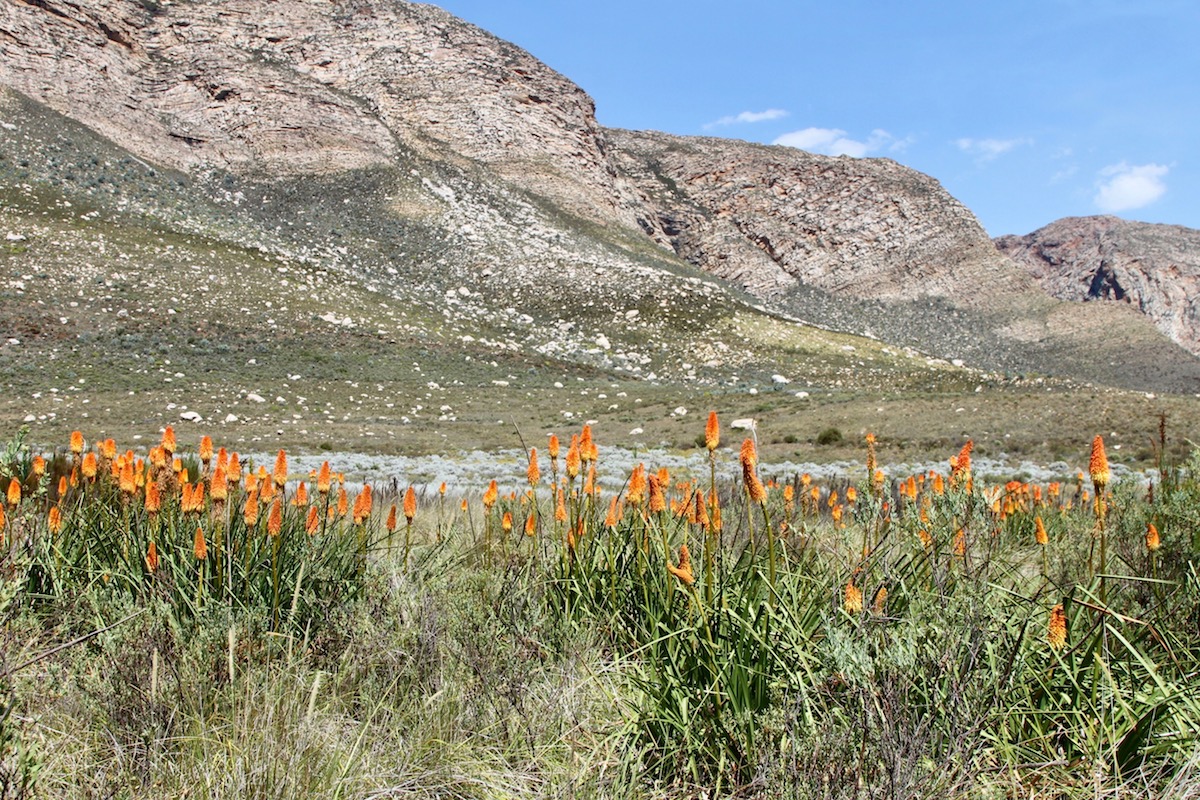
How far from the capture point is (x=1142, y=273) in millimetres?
103938

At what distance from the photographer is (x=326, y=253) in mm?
38969

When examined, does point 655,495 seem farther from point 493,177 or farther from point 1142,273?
point 1142,273

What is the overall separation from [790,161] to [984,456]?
67136mm

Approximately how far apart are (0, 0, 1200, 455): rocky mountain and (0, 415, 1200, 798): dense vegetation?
574 inches

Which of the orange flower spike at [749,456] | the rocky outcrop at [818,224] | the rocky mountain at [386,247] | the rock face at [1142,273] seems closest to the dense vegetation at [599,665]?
the orange flower spike at [749,456]

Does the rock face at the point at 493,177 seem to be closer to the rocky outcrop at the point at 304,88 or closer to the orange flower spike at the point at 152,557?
the rocky outcrop at the point at 304,88

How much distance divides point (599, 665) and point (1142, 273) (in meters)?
123

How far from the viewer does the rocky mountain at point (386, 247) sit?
27.9 m

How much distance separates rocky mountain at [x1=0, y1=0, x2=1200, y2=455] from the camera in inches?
1098

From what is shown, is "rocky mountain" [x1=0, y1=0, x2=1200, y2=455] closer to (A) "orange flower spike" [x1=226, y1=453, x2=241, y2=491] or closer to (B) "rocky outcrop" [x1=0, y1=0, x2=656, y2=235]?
(B) "rocky outcrop" [x1=0, y1=0, x2=656, y2=235]

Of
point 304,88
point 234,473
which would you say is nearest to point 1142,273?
point 304,88

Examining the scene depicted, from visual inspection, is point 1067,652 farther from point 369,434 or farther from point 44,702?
point 369,434

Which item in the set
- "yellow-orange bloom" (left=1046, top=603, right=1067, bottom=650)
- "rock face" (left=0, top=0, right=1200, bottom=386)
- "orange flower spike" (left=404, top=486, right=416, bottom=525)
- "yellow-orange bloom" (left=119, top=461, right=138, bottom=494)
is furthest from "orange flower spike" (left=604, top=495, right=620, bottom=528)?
"rock face" (left=0, top=0, right=1200, bottom=386)

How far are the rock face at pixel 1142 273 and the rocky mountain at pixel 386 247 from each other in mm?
45611
